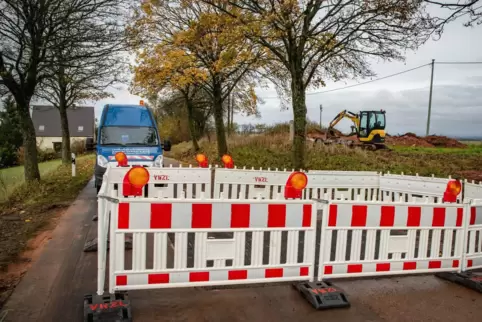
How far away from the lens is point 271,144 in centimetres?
2247

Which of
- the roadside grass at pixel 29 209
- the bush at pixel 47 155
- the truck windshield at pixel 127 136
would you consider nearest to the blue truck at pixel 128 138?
the truck windshield at pixel 127 136

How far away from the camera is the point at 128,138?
1155cm

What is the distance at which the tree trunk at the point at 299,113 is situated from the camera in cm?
1341

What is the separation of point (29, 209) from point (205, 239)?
7.21 meters

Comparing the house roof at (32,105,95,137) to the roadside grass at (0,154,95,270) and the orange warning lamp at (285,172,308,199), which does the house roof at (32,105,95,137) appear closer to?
the roadside grass at (0,154,95,270)

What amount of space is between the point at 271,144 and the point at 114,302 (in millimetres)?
19141

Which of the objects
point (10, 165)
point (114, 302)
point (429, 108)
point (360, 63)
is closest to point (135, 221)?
point (114, 302)

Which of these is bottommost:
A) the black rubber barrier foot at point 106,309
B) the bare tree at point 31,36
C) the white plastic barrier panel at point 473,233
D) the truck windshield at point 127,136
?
the black rubber barrier foot at point 106,309

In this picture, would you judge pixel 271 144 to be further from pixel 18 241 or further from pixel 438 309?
pixel 438 309

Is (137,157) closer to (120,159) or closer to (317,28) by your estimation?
(120,159)

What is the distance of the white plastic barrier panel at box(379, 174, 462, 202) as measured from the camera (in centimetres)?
754

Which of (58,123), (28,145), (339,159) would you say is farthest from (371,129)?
(58,123)

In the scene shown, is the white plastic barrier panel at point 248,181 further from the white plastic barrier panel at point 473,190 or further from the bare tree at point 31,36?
the bare tree at point 31,36

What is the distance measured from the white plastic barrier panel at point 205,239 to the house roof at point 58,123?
6773cm
